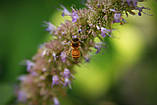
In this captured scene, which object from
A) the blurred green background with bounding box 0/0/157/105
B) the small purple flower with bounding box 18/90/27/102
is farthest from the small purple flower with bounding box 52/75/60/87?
the blurred green background with bounding box 0/0/157/105

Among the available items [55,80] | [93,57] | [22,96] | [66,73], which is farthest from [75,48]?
[93,57]

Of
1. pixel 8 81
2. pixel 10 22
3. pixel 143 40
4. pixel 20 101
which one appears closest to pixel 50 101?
pixel 20 101

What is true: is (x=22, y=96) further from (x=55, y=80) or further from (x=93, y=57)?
(x=93, y=57)

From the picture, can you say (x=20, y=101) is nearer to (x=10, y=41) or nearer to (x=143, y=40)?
(x=10, y=41)

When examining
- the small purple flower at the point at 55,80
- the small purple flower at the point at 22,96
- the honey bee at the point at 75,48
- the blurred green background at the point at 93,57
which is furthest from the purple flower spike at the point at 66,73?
the blurred green background at the point at 93,57

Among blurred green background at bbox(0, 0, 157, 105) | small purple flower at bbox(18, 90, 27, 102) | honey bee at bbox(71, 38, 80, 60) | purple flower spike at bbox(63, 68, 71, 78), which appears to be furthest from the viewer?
blurred green background at bbox(0, 0, 157, 105)

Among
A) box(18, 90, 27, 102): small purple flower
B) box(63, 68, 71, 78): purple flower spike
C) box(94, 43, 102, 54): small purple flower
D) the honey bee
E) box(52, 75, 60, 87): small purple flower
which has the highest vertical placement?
the honey bee

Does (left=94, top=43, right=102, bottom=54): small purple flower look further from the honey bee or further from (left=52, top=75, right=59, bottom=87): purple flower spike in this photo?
(left=52, top=75, right=59, bottom=87): purple flower spike

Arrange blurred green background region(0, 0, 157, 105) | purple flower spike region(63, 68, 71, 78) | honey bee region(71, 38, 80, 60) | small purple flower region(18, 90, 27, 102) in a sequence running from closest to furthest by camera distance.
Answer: honey bee region(71, 38, 80, 60)
purple flower spike region(63, 68, 71, 78)
small purple flower region(18, 90, 27, 102)
blurred green background region(0, 0, 157, 105)

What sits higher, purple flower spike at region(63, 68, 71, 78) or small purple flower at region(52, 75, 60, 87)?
purple flower spike at region(63, 68, 71, 78)
